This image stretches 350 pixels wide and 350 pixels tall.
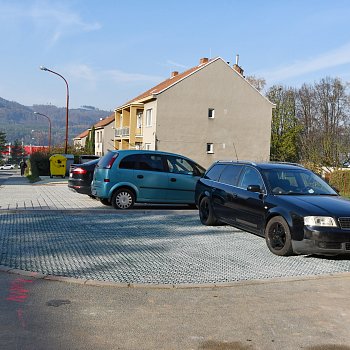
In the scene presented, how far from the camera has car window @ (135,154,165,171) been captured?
12750mm

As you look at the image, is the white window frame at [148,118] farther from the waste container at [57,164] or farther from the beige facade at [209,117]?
the waste container at [57,164]

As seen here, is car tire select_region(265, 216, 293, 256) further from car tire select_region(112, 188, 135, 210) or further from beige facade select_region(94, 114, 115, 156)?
beige facade select_region(94, 114, 115, 156)

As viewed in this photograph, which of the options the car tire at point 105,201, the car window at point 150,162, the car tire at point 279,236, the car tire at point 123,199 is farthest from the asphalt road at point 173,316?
the car window at point 150,162

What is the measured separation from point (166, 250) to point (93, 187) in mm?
5781

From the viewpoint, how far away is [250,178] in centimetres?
893

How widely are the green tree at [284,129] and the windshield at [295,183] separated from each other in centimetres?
4885

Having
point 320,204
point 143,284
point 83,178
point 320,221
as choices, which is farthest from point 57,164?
point 143,284

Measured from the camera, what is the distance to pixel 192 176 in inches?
517

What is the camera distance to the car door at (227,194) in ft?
30.1

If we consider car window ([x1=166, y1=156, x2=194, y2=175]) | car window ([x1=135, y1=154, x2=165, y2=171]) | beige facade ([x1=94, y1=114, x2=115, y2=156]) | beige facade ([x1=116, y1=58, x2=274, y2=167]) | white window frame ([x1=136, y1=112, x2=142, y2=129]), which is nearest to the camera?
car window ([x1=135, y1=154, x2=165, y2=171])

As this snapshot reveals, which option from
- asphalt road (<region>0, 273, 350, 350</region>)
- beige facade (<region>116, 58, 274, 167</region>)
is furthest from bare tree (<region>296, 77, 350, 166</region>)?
asphalt road (<region>0, 273, 350, 350</region>)

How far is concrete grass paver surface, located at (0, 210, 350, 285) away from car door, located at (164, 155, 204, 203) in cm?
251

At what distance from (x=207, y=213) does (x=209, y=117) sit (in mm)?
30173

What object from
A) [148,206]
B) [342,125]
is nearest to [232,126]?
[342,125]
